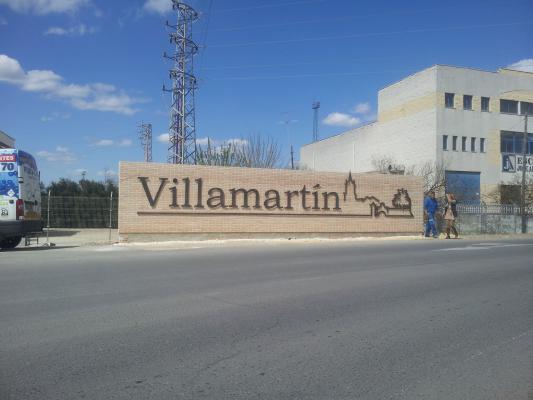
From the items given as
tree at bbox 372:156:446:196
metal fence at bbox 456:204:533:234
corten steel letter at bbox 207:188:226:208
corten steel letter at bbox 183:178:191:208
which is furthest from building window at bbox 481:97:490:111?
corten steel letter at bbox 183:178:191:208

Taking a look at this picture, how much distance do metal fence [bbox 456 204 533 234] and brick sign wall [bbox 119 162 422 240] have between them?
3919 millimetres

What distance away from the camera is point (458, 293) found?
27.0ft

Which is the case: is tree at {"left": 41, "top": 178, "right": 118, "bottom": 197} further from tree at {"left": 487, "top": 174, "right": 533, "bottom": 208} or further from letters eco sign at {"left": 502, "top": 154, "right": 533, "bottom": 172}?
letters eco sign at {"left": 502, "top": 154, "right": 533, "bottom": 172}

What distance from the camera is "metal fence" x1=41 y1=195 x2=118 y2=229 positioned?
76.4ft

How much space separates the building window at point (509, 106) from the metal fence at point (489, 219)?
17702 millimetres

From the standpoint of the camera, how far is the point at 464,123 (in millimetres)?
41312

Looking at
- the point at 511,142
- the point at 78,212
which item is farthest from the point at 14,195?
the point at 511,142

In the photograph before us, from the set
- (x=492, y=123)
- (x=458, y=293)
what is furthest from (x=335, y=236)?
(x=492, y=123)

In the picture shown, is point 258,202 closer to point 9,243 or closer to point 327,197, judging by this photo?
point 327,197

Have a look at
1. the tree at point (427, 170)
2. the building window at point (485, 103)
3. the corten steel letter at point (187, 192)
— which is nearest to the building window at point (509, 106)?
the building window at point (485, 103)

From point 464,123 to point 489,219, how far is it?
17.4 meters

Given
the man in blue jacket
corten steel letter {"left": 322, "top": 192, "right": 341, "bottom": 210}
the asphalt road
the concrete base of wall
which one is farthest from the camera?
the man in blue jacket

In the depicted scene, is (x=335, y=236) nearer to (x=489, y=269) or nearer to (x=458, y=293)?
(x=489, y=269)

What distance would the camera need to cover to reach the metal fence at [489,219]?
25547 millimetres
